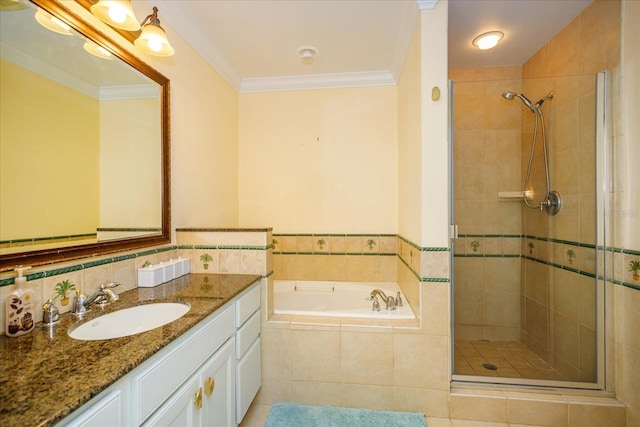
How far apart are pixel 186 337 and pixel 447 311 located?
146 centimetres

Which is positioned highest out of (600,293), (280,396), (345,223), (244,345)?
(345,223)

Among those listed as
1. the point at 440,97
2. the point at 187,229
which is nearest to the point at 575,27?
the point at 440,97

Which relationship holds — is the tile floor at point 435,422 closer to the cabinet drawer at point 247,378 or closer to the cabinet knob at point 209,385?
the cabinet drawer at point 247,378

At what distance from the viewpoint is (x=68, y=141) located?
1.18 metres

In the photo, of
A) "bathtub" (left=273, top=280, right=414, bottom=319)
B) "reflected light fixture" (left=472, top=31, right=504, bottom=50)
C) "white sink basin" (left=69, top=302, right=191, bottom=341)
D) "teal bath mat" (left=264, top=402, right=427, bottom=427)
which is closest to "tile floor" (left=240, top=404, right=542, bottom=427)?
"teal bath mat" (left=264, top=402, right=427, bottom=427)

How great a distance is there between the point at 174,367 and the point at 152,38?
1.47 m

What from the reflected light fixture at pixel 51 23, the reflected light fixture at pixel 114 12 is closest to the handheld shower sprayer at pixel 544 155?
the reflected light fixture at pixel 114 12

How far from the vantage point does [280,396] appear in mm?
1866

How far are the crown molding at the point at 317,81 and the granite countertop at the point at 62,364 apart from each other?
2.22 m

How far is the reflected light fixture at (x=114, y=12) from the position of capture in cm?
114

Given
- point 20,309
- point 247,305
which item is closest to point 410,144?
point 247,305

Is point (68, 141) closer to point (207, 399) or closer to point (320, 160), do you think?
point (207, 399)

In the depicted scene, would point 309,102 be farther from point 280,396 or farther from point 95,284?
point 280,396

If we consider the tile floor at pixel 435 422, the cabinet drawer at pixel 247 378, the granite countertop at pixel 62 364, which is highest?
the granite countertop at pixel 62 364
